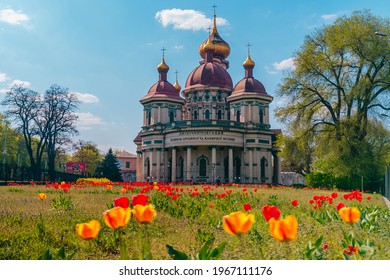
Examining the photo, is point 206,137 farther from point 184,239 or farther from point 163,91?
point 184,239

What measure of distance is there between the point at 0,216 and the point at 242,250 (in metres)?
5.30

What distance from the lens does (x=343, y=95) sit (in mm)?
26156

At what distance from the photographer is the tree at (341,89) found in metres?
23.5

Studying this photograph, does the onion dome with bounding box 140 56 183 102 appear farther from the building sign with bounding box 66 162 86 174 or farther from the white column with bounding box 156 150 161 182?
the building sign with bounding box 66 162 86 174

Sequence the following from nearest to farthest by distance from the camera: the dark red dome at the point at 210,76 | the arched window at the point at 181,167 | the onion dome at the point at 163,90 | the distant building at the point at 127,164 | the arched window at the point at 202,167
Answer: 1. the arched window at the point at 202,167
2. the arched window at the point at 181,167
3. the dark red dome at the point at 210,76
4. the onion dome at the point at 163,90
5. the distant building at the point at 127,164

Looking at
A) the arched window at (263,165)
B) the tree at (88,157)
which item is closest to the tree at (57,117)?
the arched window at (263,165)

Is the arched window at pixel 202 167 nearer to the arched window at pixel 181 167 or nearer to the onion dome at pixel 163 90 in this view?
the arched window at pixel 181 167

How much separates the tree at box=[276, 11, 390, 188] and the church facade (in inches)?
522

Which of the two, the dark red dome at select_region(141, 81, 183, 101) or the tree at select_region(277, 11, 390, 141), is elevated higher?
the dark red dome at select_region(141, 81, 183, 101)

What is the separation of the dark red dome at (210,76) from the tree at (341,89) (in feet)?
62.2

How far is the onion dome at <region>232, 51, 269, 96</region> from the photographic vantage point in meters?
46.2

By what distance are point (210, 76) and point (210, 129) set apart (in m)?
8.78

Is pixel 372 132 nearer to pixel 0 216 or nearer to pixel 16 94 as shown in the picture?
pixel 16 94

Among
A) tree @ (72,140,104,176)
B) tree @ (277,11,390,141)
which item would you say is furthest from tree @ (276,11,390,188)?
tree @ (72,140,104,176)
